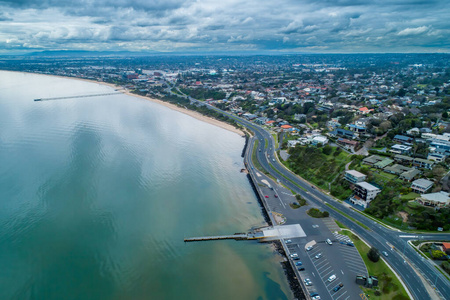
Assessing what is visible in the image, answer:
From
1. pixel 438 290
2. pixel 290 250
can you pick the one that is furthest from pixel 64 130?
pixel 438 290

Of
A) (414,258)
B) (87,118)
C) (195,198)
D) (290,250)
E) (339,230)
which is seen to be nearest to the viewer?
(414,258)

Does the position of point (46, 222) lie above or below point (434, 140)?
below

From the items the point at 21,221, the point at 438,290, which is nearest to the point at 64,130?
the point at 21,221

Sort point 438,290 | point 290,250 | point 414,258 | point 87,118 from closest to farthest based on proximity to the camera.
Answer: point 438,290 < point 414,258 < point 290,250 < point 87,118

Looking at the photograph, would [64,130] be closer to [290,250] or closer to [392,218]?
[290,250]

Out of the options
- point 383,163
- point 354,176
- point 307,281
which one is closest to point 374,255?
point 307,281

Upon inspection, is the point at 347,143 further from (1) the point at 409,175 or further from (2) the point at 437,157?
(1) the point at 409,175

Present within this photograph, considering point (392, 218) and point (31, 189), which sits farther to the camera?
point (31, 189)
